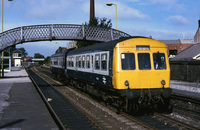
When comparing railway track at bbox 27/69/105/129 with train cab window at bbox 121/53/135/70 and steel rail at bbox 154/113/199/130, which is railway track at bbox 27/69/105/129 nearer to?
train cab window at bbox 121/53/135/70

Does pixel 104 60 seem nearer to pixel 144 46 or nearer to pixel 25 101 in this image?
pixel 144 46

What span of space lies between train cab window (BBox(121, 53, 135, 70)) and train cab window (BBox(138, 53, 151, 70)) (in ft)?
1.03

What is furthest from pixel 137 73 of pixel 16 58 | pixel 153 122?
pixel 16 58

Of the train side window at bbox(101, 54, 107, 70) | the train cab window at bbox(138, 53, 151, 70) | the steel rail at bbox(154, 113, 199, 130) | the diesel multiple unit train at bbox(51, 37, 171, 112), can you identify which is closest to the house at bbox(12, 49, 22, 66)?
the train side window at bbox(101, 54, 107, 70)

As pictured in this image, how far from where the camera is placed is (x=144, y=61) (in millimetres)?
11000

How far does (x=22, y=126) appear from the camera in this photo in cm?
899

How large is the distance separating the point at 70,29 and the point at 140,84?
21.6 m

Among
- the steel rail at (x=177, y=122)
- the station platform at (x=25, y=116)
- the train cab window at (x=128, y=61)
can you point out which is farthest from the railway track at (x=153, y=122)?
the station platform at (x=25, y=116)

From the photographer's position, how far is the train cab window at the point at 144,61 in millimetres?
10930

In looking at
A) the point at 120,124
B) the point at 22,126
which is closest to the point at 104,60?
the point at 120,124

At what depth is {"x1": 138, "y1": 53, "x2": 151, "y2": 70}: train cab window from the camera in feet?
35.9

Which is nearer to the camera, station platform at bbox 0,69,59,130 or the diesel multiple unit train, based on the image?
station platform at bbox 0,69,59,130

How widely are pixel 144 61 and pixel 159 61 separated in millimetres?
696

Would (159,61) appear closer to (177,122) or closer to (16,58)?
(177,122)
